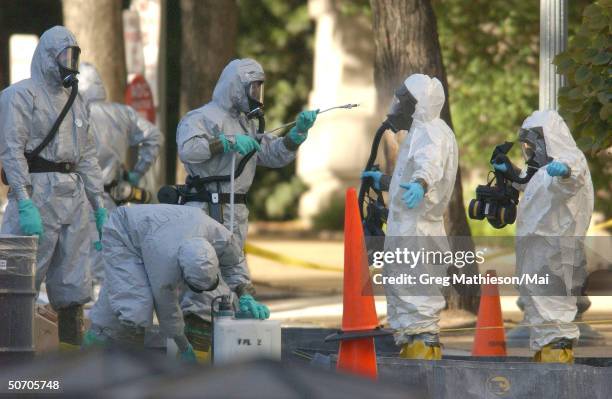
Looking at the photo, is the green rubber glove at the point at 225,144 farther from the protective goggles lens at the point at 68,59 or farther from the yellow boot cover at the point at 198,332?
the yellow boot cover at the point at 198,332

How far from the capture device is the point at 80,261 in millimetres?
8969

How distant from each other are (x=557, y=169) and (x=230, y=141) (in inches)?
73.4

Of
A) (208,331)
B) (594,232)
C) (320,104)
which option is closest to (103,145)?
(208,331)

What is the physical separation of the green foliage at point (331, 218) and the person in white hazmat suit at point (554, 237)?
17439mm

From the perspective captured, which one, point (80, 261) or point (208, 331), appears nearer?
point (208, 331)

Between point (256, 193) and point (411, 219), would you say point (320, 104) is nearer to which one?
point (256, 193)

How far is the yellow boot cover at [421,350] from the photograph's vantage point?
814 centimetres

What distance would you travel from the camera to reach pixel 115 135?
12.2 metres

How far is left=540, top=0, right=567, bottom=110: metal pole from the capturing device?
33.3 ft

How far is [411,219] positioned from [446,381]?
4.23 feet

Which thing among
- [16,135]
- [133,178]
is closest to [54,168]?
[16,135]

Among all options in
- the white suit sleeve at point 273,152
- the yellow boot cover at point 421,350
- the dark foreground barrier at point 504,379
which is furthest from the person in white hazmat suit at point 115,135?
the dark foreground barrier at point 504,379

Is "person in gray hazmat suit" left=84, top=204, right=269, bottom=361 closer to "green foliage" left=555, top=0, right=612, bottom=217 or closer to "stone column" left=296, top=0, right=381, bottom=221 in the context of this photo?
"green foliage" left=555, top=0, right=612, bottom=217

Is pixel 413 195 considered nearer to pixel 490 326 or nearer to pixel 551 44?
pixel 490 326
